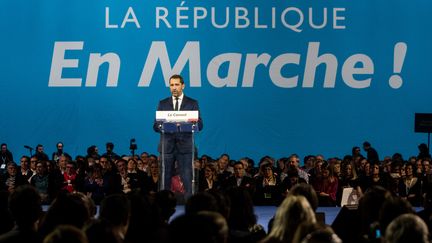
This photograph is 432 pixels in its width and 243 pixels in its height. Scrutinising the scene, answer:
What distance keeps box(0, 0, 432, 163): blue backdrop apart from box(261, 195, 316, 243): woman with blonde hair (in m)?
11.9

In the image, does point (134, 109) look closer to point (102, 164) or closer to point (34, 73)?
point (34, 73)

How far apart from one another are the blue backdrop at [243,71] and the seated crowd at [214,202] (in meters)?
2.79

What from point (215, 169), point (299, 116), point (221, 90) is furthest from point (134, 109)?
point (215, 169)

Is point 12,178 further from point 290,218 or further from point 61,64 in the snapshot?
point 290,218

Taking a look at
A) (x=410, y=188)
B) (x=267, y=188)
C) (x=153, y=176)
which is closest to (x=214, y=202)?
(x=267, y=188)

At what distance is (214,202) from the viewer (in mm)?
4949

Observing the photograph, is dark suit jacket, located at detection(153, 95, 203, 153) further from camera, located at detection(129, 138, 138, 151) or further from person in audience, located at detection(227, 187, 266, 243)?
camera, located at detection(129, 138, 138, 151)

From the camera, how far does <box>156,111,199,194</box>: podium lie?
955cm

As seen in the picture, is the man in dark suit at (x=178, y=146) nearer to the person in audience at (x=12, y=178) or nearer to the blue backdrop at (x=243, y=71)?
the person in audience at (x=12, y=178)

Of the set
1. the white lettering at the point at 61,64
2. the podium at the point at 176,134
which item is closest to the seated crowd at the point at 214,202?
the podium at the point at 176,134

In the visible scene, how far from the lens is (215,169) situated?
1248 cm

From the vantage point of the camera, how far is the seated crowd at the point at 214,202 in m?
3.66

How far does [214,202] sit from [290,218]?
601 mm

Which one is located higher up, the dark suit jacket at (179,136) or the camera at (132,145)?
the dark suit jacket at (179,136)
